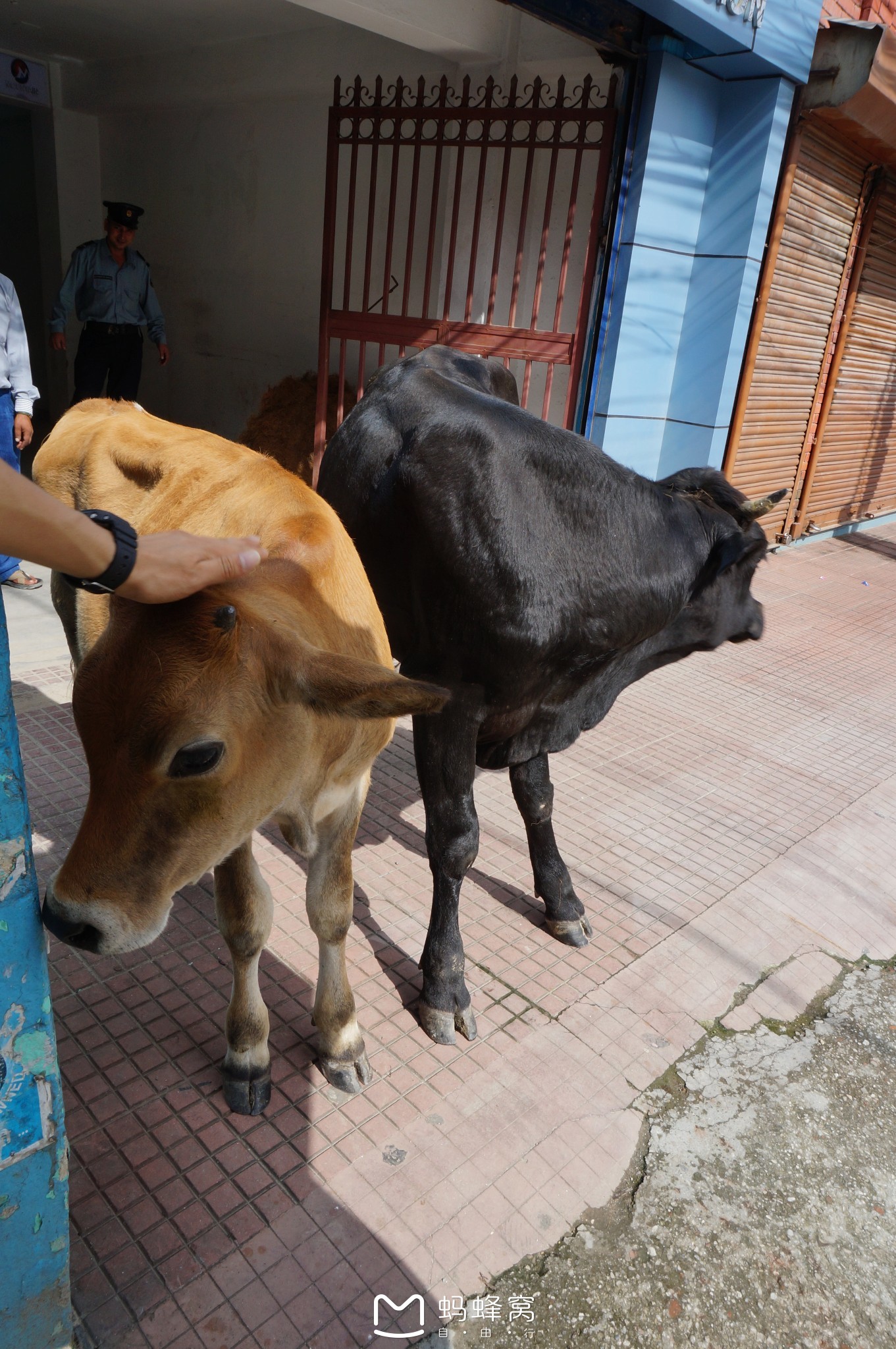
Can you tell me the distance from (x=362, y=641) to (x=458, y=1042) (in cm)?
135

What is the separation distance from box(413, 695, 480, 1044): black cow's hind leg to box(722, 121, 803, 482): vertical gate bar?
5.83m

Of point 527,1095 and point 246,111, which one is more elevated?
point 246,111

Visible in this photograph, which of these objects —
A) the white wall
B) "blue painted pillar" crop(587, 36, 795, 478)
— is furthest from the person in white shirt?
the white wall

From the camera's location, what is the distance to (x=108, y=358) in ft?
26.4

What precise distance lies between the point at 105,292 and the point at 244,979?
6913mm

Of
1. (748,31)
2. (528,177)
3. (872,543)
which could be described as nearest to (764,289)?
(748,31)

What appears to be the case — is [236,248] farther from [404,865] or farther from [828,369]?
[404,865]

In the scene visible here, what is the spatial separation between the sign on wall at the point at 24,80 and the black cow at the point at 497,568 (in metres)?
9.81

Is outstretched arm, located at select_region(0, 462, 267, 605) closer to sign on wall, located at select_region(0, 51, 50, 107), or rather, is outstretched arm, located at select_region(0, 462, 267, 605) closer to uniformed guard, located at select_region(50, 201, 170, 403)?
uniformed guard, located at select_region(50, 201, 170, 403)

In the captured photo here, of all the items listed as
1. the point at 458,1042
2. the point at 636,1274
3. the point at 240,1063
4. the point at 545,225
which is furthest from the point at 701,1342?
the point at 545,225

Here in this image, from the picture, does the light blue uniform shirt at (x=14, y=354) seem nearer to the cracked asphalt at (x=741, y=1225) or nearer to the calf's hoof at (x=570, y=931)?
the calf's hoof at (x=570, y=931)

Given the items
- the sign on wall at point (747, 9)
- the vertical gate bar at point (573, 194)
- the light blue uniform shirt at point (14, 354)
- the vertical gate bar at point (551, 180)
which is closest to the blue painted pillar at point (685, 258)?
the sign on wall at point (747, 9)

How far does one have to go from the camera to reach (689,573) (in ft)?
10.2

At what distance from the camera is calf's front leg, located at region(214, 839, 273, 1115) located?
99.0 inches
